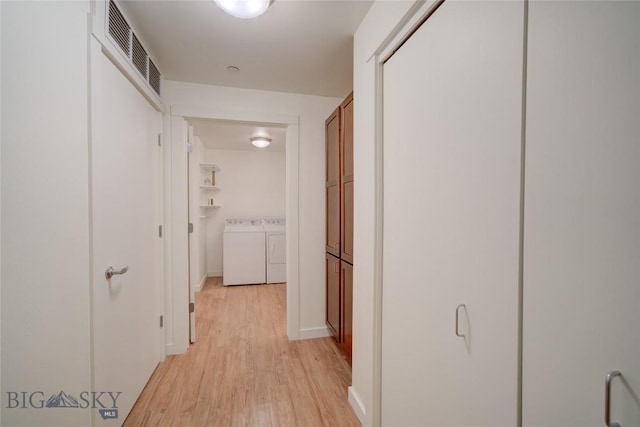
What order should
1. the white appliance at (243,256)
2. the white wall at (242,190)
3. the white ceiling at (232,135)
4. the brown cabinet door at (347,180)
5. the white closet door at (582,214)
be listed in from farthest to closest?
the white wall at (242,190), the white appliance at (243,256), the white ceiling at (232,135), the brown cabinet door at (347,180), the white closet door at (582,214)

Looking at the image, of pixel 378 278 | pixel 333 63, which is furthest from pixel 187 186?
pixel 378 278

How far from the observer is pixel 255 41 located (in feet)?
5.64

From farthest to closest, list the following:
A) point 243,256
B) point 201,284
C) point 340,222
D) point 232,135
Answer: point 243,256, point 201,284, point 232,135, point 340,222

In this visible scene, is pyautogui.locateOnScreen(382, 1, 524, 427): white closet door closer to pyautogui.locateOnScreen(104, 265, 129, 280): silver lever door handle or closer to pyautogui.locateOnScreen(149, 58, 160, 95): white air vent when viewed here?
pyautogui.locateOnScreen(104, 265, 129, 280): silver lever door handle

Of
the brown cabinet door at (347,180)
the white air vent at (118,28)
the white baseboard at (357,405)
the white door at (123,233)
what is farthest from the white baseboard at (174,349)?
the white air vent at (118,28)

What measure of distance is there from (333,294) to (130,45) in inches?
89.2

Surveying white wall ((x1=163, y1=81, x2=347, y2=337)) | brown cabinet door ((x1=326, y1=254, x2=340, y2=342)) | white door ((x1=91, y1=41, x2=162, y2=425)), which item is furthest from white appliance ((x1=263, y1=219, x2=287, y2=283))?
white door ((x1=91, y1=41, x2=162, y2=425))

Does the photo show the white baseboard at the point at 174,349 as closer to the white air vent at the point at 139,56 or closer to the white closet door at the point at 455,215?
the white closet door at the point at 455,215

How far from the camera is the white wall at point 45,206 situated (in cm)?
90

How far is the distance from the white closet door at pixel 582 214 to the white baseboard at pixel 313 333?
2.08 metres

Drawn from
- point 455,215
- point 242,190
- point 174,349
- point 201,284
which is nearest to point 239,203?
point 242,190

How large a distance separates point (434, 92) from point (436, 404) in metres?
1.17

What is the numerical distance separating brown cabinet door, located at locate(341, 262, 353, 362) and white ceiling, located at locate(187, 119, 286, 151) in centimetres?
201

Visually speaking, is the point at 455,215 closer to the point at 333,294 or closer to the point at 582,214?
the point at 582,214
